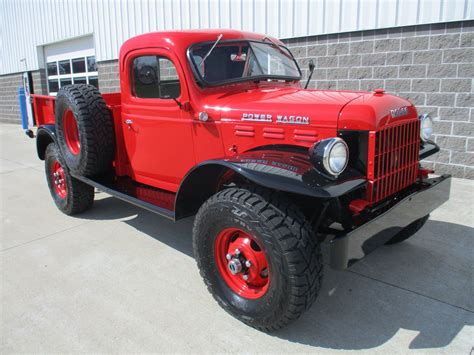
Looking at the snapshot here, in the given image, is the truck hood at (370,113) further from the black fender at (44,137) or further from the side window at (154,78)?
the black fender at (44,137)

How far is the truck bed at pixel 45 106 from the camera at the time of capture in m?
4.84

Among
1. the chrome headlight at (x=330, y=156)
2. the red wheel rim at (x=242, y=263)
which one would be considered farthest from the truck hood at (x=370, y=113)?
the red wheel rim at (x=242, y=263)

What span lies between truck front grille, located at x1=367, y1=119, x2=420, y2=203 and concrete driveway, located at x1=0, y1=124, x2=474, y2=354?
2.54ft

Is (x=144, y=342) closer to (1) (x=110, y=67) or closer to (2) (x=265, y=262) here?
(2) (x=265, y=262)

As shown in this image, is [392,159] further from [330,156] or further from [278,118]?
[278,118]

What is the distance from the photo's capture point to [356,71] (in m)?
6.22

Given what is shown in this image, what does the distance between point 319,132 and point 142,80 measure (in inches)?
72.0

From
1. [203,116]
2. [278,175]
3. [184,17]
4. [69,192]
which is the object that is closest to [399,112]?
[278,175]

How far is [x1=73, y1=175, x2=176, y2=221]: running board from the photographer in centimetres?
335

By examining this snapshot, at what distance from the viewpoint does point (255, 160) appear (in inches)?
102

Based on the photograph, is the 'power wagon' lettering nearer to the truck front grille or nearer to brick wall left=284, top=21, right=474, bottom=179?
the truck front grille

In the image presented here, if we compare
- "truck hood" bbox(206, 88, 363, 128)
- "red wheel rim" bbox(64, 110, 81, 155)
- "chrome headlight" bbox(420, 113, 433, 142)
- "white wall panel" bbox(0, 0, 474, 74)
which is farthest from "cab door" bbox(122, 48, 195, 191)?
"white wall panel" bbox(0, 0, 474, 74)

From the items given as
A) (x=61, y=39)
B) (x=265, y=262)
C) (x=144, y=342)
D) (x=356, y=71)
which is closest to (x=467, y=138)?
(x=356, y=71)

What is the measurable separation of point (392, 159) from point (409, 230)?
1.04 meters
